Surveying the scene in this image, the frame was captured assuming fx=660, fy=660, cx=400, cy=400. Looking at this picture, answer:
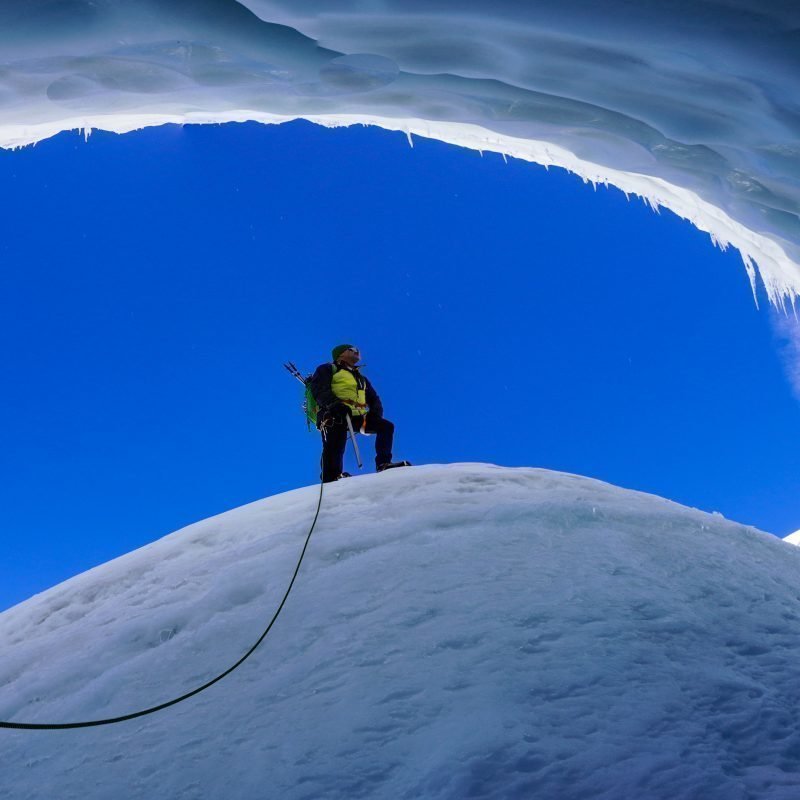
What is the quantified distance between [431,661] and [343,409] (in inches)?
160

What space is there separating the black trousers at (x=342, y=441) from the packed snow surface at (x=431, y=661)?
6.53 ft

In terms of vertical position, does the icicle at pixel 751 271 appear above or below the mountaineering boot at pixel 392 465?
above

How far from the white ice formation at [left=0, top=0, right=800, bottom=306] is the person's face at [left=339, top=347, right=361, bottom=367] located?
2292mm

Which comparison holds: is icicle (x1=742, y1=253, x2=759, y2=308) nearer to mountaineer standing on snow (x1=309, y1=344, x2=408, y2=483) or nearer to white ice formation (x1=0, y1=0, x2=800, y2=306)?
white ice formation (x1=0, y1=0, x2=800, y2=306)

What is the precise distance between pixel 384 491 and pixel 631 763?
8.87 ft

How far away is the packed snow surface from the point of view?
1.95 metres

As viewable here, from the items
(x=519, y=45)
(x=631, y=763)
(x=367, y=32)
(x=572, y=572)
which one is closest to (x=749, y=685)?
(x=631, y=763)

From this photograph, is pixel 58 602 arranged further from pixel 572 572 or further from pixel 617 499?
pixel 617 499

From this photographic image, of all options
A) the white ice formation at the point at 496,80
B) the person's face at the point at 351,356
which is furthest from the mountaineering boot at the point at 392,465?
the white ice formation at the point at 496,80

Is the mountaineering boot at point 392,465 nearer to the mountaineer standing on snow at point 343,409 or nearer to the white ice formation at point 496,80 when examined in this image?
the mountaineer standing on snow at point 343,409

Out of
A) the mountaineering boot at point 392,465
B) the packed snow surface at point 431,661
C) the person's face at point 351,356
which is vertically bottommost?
the packed snow surface at point 431,661

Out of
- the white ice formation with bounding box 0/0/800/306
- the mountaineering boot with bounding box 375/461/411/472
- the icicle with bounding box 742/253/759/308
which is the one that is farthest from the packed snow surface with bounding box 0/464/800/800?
the icicle with bounding box 742/253/759/308

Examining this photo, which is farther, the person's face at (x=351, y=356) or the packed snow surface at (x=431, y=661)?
the person's face at (x=351, y=356)

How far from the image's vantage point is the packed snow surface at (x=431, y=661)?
195 centimetres
